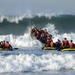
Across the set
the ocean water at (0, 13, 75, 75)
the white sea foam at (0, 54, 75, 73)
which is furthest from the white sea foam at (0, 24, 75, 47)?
the white sea foam at (0, 54, 75, 73)

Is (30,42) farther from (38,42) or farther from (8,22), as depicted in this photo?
(8,22)

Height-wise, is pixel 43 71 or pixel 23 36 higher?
pixel 23 36

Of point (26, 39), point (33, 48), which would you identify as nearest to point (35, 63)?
point (33, 48)

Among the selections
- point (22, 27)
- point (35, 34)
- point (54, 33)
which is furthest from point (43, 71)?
point (22, 27)

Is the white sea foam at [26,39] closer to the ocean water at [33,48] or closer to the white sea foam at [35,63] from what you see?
the ocean water at [33,48]

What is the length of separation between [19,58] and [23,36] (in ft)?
79.0

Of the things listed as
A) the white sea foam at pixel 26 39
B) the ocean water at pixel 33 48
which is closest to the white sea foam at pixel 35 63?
the ocean water at pixel 33 48

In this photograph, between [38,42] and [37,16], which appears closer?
[38,42]

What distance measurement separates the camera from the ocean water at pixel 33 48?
61.6ft

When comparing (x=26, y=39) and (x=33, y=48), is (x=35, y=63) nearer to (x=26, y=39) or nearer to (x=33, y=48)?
(x=33, y=48)

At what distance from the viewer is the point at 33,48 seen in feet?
123

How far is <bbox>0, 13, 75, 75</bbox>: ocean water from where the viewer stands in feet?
61.6

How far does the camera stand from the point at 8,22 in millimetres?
50750

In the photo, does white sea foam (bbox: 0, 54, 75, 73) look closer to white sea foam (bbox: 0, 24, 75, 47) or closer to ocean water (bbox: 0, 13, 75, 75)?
ocean water (bbox: 0, 13, 75, 75)
